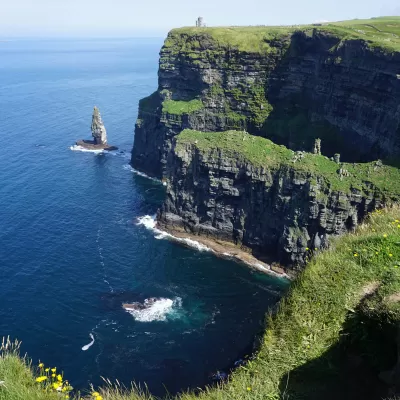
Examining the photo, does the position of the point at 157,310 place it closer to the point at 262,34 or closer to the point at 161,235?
the point at 161,235

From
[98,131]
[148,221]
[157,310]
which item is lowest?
[157,310]

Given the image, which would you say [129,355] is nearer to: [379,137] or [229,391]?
[229,391]

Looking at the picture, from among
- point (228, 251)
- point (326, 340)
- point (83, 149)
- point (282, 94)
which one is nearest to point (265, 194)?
point (228, 251)

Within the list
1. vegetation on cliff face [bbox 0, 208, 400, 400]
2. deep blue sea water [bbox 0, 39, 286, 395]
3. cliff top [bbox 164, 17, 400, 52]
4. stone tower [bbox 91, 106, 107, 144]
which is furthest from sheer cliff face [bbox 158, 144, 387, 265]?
stone tower [bbox 91, 106, 107, 144]

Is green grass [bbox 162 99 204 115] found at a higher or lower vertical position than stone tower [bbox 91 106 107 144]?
higher

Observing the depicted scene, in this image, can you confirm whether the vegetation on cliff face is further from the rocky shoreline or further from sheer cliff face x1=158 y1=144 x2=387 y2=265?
the rocky shoreline
